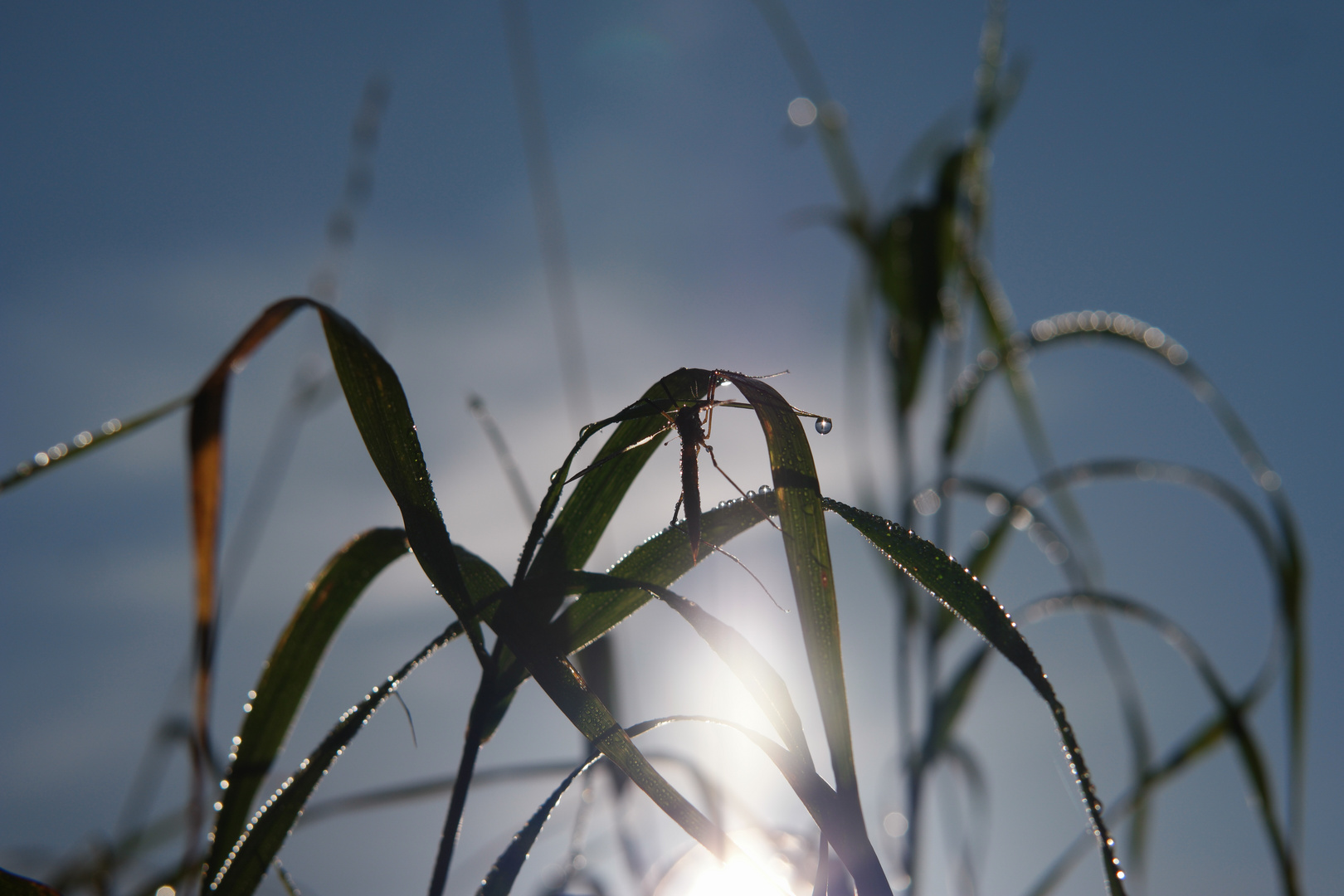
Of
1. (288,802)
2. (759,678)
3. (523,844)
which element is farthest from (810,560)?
(288,802)

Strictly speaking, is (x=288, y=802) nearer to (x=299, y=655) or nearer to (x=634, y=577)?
(x=299, y=655)

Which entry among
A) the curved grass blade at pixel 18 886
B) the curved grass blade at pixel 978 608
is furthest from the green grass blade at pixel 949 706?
the curved grass blade at pixel 18 886

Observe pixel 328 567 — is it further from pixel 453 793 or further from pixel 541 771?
pixel 541 771

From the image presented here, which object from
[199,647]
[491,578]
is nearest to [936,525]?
[491,578]

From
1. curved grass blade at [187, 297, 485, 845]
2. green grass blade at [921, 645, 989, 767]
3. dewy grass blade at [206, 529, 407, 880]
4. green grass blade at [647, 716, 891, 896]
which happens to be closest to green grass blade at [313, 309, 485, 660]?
curved grass blade at [187, 297, 485, 845]

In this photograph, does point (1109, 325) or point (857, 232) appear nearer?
point (1109, 325)

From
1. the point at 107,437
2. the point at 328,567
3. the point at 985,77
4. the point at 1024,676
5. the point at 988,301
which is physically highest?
the point at 985,77

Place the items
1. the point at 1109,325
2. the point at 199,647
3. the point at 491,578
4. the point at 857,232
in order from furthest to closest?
the point at 857,232, the point at 1109,325, the point at 199,647, the point at 491,578

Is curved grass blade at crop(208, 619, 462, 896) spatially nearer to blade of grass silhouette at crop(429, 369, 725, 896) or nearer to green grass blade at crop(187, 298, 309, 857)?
blade of grass silhouette at crop(429, 369, 725, 896)
